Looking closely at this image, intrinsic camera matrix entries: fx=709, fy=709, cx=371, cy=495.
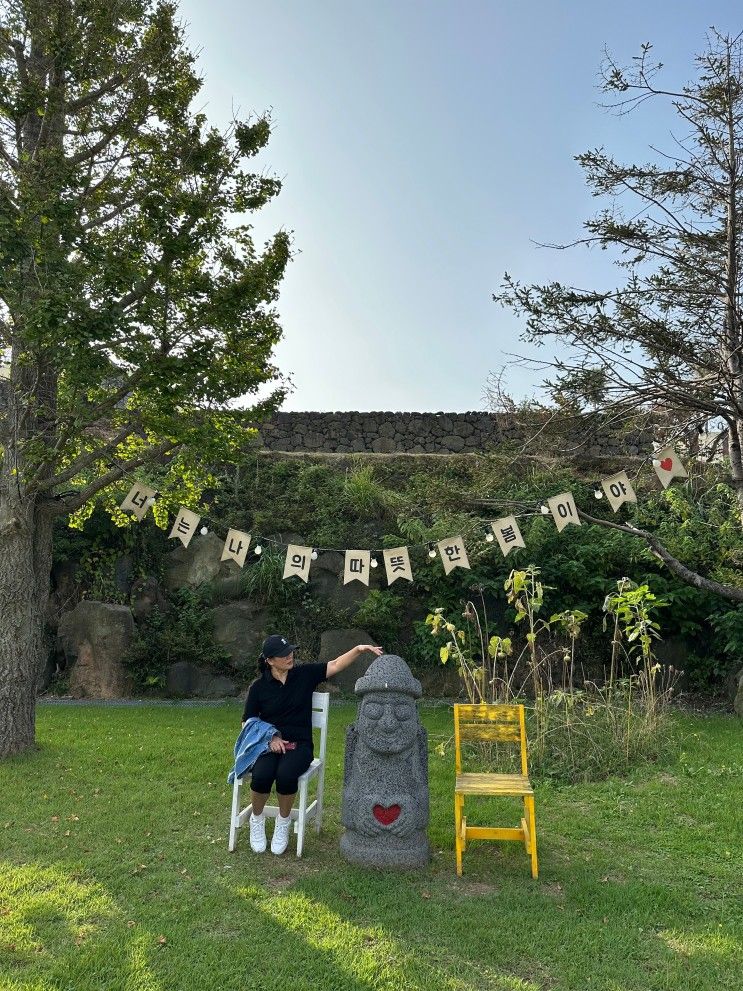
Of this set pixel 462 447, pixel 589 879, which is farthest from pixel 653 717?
pixel 462 447

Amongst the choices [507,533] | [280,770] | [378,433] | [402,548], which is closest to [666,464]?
[507,533]

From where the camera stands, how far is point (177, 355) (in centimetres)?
609

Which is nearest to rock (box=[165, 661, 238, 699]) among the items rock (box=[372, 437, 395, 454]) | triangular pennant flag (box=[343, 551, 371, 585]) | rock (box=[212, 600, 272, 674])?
rock (box=[212, 600, 272, 674])

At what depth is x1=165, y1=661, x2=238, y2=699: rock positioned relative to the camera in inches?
375

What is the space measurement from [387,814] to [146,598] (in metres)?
7.09

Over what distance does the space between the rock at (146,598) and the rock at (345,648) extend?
2492mm

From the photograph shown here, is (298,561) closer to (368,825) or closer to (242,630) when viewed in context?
(368,825)

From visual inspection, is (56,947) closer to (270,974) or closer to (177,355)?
(270,974)

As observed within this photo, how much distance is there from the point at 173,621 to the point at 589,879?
7388mm

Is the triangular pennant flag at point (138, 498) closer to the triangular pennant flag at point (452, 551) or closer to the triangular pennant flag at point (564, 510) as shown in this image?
the triangular pennant flag at point (452, 551)

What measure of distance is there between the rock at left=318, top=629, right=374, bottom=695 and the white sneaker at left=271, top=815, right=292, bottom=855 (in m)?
5.29

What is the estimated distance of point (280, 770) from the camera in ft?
13.9

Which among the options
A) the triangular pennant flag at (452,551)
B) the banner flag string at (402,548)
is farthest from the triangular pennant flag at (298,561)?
the triangular pennant flag at (452,551)

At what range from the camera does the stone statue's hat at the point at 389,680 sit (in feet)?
13.5
